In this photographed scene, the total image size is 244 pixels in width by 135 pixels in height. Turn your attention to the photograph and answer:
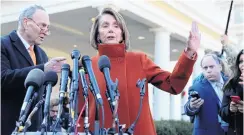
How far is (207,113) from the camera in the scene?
13.7ft

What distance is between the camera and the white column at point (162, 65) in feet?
46.7

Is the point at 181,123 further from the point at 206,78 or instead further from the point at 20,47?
the point at 20,47

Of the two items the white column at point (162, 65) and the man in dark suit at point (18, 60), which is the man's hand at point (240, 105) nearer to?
the man in dark suit at point (18, 60)

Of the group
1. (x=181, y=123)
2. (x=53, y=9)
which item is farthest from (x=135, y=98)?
(x=53, y=9)

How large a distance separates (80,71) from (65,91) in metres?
0.14

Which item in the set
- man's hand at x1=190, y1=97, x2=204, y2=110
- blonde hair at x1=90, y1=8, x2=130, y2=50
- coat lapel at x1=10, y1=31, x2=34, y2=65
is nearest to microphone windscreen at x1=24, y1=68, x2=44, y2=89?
blonde hair at x1=90, y1=8, x2=130, y2=50

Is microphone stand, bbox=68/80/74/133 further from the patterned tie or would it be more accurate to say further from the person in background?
the person in background

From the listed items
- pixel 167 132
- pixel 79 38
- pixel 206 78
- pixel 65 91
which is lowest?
pixel 167 132

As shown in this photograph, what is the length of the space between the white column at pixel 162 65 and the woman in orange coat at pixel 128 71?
1158cm

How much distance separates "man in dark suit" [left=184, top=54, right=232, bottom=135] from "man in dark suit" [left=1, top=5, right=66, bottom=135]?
1.69 m

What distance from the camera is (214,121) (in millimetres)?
4129

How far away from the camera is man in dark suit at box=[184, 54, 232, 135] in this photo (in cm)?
411

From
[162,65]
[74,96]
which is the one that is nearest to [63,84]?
[74,96]

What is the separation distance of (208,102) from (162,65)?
1036cm
